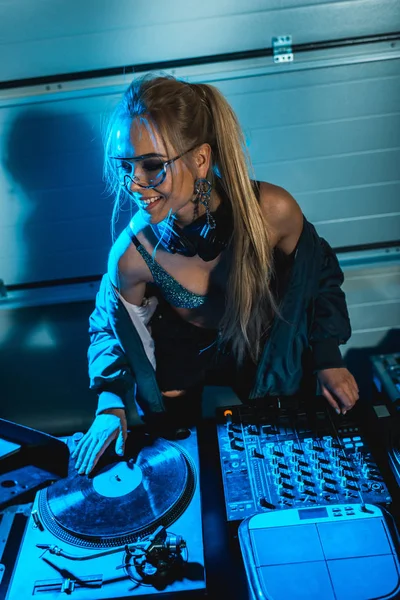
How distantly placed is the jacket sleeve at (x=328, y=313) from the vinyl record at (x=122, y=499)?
→ 631 mm

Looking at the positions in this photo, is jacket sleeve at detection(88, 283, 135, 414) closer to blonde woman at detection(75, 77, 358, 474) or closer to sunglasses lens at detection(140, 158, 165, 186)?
blonde woman at detection(75, 77, 358, 474)

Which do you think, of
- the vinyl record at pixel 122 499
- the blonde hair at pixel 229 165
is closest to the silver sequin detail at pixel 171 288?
the blonde hair at pixel 229 165

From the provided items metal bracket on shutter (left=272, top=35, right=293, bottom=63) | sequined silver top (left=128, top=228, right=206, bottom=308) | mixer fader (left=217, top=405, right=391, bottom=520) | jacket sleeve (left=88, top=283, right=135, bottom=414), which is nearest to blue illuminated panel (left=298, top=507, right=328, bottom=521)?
mixer fader (left=217, top=405, right=391, bottom=520)

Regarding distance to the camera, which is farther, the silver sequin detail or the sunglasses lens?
the silver sequin detail

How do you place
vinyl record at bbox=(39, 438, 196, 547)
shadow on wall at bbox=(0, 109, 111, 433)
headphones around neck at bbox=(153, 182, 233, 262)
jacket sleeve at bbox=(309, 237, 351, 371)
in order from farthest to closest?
shadow on wall at bbox=(0, 109, 111, 433), jacket sleeve at bbox=(309, 237, 351, 371), headphones around neck at bbox=(153, 182, 233, 262), vinyl record at bbox=(39, 438, 196, 547)

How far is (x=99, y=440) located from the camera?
179 cm

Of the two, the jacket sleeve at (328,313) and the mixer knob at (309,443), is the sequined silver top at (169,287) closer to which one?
the jacket sleeve at (328,313)

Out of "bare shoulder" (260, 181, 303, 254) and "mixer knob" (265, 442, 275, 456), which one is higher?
"bare shoulder" (260, 181, 303, 254)

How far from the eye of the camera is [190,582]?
4.61 ft

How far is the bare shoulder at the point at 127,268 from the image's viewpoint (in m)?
1.95

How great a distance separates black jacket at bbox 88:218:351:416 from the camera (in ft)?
6.43

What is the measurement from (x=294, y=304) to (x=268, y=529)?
0.77 m

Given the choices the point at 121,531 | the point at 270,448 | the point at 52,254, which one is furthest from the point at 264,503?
the point at 52,254

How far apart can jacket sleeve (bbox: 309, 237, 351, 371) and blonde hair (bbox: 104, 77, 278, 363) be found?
0.18 m
